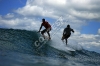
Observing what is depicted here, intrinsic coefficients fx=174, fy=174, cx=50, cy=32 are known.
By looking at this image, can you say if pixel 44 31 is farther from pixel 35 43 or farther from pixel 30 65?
pixel 30 65

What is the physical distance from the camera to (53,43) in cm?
1877

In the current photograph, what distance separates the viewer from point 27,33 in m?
19.5

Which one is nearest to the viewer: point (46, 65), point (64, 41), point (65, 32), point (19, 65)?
point (19, 65)

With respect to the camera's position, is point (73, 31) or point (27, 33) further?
point (27, 33)

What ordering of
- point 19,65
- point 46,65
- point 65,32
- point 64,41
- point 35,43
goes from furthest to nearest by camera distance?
point 64,41
point 65,32
point 35,43
point 46,65
point 19,65

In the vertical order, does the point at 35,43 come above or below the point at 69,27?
below

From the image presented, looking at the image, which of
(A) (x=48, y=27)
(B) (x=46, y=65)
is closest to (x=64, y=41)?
(A) (x=48, y=27)

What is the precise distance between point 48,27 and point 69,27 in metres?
2.38

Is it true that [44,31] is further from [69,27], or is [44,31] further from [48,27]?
[69,27]

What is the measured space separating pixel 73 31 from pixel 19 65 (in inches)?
463

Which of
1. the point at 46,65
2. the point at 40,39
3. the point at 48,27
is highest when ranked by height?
the point at 48,27

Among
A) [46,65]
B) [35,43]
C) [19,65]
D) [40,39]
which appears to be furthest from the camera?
[40,39]

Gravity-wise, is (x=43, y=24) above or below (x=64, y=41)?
above

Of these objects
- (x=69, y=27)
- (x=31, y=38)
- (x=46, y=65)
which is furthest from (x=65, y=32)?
(x=46, y=65)
